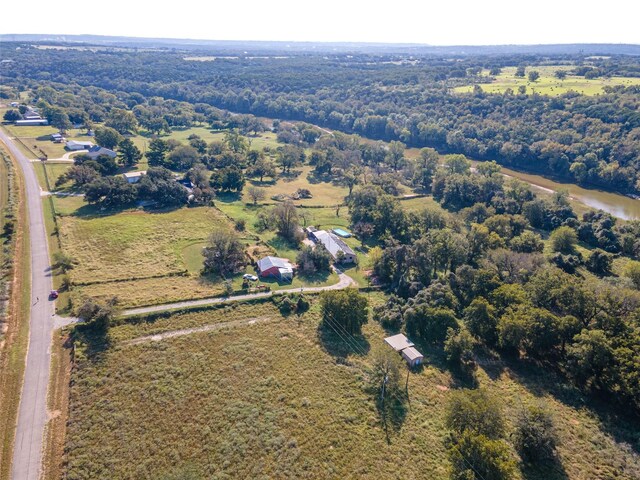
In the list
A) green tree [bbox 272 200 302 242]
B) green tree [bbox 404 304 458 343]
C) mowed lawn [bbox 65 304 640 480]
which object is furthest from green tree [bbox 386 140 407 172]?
mowed lawn [bbox 65 304 640 480]

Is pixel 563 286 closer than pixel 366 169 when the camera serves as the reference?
Yes

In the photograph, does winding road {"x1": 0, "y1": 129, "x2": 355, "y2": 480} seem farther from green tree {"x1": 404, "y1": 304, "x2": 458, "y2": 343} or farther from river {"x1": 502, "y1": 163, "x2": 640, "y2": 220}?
river {"x1": 502, "y1": 163, "x2": 640, "y2": 220}

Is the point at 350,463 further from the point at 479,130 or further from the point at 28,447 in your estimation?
the point at 479,130

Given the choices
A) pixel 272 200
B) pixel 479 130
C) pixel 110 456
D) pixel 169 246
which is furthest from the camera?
pixel 479 130

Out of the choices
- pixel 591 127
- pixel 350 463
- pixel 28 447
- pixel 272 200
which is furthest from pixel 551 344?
pixel 591 127

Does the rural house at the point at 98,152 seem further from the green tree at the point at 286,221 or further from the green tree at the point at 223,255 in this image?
the green tree at the point at 223,255

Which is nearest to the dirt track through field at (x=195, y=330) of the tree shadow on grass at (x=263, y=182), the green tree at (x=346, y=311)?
the green tree at (x=346, y=311)
